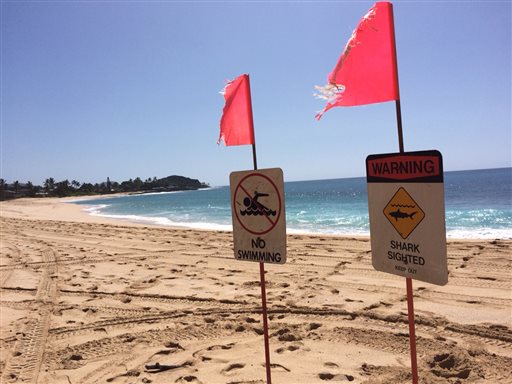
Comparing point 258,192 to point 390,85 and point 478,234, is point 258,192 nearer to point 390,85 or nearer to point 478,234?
point 390,85

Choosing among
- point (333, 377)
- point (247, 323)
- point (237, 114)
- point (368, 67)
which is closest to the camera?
point (368, 67)

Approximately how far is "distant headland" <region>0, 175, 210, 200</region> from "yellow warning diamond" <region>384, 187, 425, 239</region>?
108m

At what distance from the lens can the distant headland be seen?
109m

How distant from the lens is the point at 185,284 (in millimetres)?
7145

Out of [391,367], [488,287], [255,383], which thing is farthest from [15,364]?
[488,287]

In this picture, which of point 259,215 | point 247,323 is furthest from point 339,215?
point 259,215

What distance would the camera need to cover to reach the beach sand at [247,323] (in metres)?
3.77

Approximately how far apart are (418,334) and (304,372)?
1.64 metres

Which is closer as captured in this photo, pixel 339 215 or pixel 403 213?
pixel 403 213

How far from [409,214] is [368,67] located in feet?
3.31

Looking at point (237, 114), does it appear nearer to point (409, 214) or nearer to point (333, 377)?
point (409, 214)

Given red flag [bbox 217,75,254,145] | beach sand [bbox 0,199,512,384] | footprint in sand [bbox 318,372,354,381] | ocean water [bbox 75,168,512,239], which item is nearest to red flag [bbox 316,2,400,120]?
red flag [bbox 217,75,254,145]

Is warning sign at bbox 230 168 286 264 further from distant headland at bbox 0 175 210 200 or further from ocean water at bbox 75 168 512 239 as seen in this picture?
distant headland at bbox 0 175 210 200

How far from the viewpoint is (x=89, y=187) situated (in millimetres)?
132625
